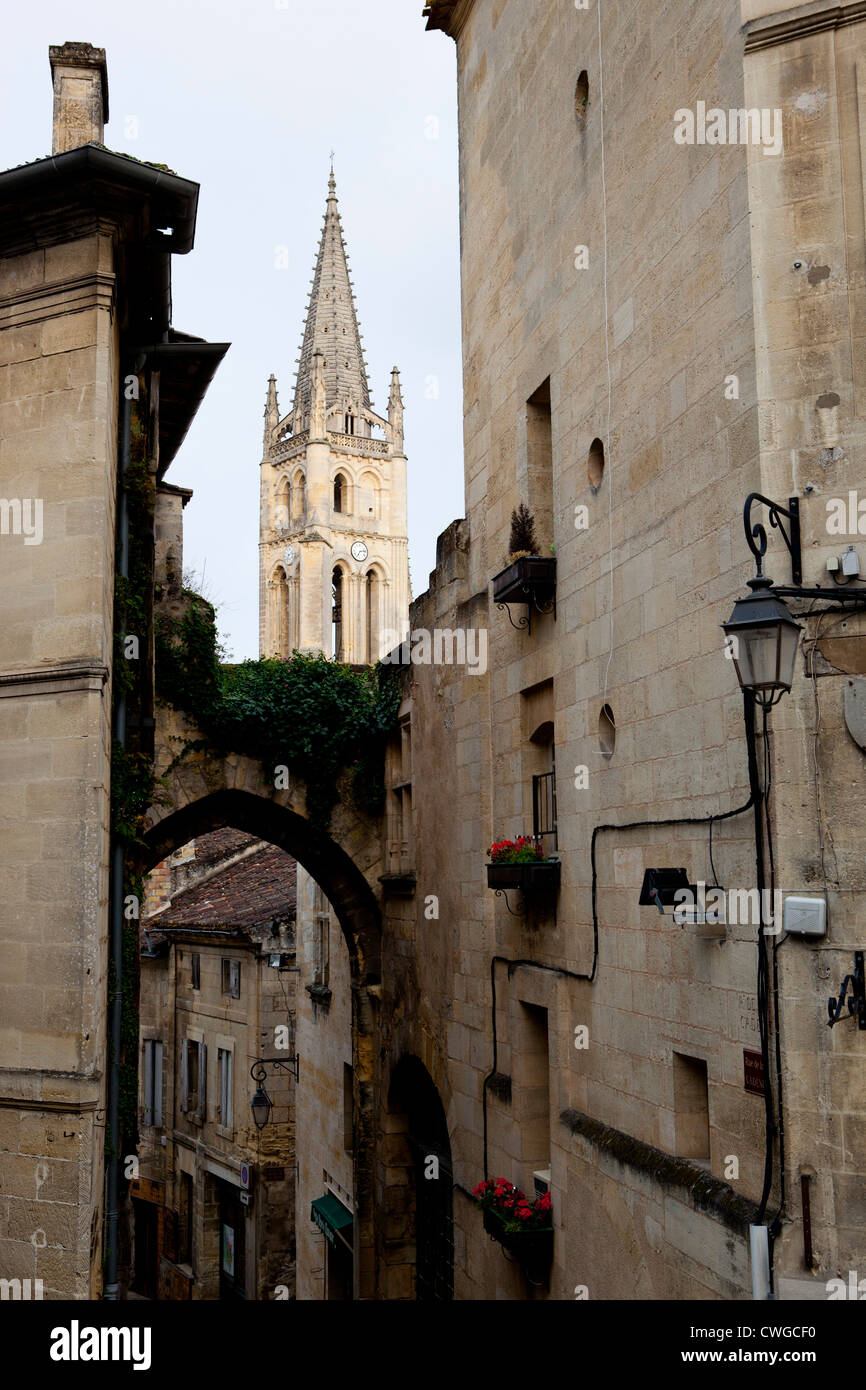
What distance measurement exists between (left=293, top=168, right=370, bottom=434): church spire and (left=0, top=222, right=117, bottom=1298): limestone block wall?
62.8 metres

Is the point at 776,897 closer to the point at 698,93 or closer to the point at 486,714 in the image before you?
the point at 698,93

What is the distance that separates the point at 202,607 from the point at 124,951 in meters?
5.21

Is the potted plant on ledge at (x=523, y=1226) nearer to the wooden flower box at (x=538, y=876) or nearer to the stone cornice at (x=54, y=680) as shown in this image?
the wooden flower box at (x=538, y=876)

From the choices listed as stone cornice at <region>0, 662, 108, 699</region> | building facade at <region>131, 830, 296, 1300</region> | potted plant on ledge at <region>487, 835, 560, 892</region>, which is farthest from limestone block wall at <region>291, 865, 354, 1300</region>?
stone cornice at <region>0, 662, 108, 699</region>

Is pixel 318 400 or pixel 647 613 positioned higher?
pixel 318 400

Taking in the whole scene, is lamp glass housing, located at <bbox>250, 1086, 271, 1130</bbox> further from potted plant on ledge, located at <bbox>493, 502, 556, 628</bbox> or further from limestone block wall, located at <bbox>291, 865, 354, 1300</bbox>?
potted plant on ledge, located at <bbox>493, 502, 556, 628</bbox>

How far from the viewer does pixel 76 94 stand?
1031cm

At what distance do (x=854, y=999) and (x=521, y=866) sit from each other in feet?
14.2

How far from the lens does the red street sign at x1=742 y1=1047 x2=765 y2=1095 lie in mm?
6953

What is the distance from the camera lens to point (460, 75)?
13867 mm

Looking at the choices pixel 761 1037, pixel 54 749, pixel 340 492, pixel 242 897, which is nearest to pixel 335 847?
pixel 54 749

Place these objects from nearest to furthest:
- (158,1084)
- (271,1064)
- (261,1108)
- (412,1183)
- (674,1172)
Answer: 1. (674,1172)
2. (412,1183)
3. (261,1108)
4. (271,1064)
5. (158,1084)

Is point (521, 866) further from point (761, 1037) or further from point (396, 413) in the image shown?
point (396, 413)
